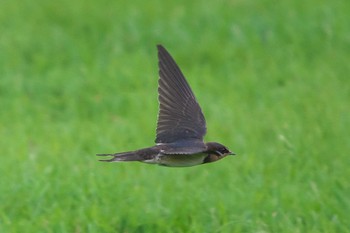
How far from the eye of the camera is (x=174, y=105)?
5336mm

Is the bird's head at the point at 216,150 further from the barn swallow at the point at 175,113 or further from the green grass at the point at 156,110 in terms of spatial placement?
the green grass at the point at 156,110

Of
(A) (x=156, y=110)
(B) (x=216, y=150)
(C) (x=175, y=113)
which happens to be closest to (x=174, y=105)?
(C) (x=175, y=113)

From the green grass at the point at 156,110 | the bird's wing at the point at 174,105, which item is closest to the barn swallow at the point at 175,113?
the bird's wing at the point at 174,105

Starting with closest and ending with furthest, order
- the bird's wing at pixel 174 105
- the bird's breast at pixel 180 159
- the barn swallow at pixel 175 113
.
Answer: the bird's breast at pixel 180 159
the barn swallow at pixel 175 113
the bird's wing at pixel 174 105

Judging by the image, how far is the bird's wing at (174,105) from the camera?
5.25 m

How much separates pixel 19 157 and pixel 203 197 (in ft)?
4.53

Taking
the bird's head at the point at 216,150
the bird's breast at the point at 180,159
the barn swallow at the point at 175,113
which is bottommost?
the bird's breast at the point at 180,159

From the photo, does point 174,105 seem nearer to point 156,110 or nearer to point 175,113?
point 175,113

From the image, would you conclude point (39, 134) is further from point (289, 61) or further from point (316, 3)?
point (316, 3)

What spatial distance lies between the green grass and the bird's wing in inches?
18.3

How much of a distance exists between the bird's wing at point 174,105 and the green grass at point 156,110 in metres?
0.47

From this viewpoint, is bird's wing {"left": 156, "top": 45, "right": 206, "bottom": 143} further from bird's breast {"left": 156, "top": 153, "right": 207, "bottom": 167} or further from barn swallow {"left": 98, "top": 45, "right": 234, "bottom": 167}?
bird's breast {"left": 156, "top": 153, "right": 207, "bottom": 167}

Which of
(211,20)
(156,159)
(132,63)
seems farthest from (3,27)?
(156,159)

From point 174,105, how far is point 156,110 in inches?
82.3
